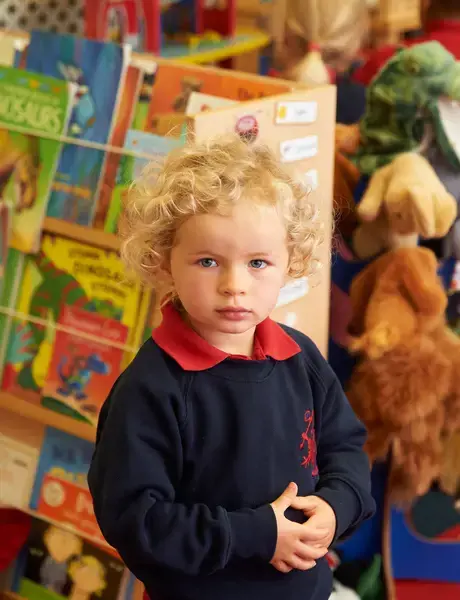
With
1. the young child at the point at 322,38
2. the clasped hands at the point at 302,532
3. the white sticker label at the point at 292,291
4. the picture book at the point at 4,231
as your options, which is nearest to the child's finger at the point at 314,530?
the clasped hands at the point at 302,532

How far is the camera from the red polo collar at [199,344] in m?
0.84

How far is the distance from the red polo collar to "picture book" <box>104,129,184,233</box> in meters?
0.38

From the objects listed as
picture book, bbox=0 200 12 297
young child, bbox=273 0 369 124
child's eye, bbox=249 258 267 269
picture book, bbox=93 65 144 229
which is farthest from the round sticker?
young child, bbox=273 0 369 124

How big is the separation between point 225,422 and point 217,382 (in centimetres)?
4

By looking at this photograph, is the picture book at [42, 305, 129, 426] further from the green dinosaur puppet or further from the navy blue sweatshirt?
the green dinosaur puppet

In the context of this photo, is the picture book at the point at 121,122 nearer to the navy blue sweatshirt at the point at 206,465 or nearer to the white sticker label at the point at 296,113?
the white sticker label at the point at 296,113

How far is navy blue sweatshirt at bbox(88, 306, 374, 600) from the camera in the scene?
80cm

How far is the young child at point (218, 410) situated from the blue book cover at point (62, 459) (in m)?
0.51

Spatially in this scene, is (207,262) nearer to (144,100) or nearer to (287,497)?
(287,497)

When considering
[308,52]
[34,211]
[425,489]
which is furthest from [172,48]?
[425,489]

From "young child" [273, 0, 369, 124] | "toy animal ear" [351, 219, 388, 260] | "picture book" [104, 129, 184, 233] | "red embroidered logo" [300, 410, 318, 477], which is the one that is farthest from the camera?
"young child" [273, 0, 369, 124]

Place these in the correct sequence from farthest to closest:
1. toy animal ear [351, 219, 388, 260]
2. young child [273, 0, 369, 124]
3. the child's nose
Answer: young child [273, 0, 369, 124] → toy animal ear [351, 219, 388, 260] → the child's nose

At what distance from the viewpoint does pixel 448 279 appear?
1.50 m

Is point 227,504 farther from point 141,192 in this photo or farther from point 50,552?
point 50,552
